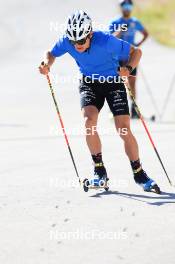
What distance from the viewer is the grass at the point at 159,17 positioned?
3356cm

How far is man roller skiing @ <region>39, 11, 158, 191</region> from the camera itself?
8.77 metres

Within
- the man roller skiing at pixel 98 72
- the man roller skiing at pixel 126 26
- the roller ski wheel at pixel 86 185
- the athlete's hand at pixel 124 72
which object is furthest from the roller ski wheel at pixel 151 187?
the man roller skiing at pixel 126 26

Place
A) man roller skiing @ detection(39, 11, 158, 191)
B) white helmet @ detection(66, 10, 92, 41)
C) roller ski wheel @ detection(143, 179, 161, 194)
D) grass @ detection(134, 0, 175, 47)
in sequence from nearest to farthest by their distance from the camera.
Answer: white helmet @ detection(66, 10, 92, 41)
man roller skiing @ detection(39, 11, 158, 191)
roller ski wheel @ detection(143, 179, 161, 194)
grass @ detection(134, 0, 175, 47)

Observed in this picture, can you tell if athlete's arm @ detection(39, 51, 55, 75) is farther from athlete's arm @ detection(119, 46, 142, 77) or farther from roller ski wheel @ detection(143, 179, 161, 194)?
roller ski wheel @ detection(143, 179, 161, 194)

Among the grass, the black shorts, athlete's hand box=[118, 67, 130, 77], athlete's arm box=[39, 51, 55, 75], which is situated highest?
athlete's hand box=[118, 67, 130, 77]

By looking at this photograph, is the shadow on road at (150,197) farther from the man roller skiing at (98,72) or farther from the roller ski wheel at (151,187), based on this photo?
the man roller skiing at (98,72)

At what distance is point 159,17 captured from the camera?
38.4m

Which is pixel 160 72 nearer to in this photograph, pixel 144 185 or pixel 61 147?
pixel 61 147

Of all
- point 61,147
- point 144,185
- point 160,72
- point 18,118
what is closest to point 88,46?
point 144,185

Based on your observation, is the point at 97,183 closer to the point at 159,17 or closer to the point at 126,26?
the point at 126,26

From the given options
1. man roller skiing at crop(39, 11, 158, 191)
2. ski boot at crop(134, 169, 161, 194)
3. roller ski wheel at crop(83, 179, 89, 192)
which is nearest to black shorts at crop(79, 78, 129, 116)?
man roller skiing at crop(39, 11, 158, 191)

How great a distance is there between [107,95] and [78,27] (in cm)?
99

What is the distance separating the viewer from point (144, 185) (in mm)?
9180

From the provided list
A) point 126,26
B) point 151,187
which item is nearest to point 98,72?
point 151,187
